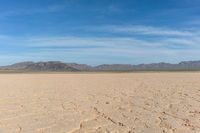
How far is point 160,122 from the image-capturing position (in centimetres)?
578

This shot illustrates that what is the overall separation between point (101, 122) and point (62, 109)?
1.88m

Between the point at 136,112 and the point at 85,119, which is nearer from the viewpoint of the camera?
the point at 85,119

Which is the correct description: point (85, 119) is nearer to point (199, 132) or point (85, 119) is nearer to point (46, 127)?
point (46, 127)

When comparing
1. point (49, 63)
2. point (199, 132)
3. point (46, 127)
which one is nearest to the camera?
point (199, 132)

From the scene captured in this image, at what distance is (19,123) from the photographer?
5.75 metres

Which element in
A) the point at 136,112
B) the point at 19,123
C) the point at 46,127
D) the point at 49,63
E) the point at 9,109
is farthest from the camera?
the point at 49,63

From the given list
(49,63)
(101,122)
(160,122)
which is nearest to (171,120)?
(160,122)

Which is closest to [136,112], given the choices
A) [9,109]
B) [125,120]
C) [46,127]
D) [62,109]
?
[125,120]

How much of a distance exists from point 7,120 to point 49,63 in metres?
147

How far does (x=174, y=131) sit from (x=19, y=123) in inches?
108

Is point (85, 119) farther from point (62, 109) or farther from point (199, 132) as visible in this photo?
point (199, 132)

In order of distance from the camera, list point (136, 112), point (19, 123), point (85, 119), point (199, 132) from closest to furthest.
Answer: point (199, 132)
point (19, 123)
point (85, 119)
point (136, 112)

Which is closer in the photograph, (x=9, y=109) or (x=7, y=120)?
(x=7, y=120)

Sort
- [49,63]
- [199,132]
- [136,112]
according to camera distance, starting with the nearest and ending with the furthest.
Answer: [199,132], [136,112], [49,63]
